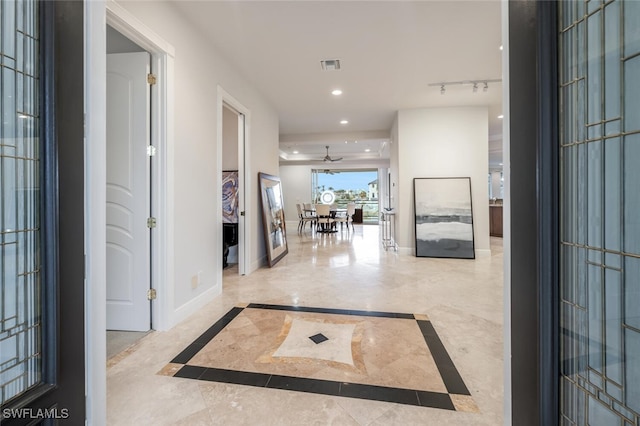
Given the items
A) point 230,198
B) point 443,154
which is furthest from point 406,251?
point 230,198

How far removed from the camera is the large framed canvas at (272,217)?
4.46 meters

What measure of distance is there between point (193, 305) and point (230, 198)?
93.1 inches

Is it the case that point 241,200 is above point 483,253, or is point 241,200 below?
above

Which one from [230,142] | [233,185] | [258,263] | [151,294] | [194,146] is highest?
[230,142]

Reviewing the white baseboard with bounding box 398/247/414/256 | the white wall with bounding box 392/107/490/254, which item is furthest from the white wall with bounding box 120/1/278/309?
the white baseboard with bounding box 398/247/414/256

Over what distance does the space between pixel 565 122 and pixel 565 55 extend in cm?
17

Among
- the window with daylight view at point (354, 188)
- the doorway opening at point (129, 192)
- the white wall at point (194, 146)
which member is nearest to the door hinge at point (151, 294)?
the doorway opening at point (129, 192)

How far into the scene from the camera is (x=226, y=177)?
482 cm

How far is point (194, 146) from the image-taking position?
9.14ft

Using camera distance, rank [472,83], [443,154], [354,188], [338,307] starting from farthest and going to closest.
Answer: [354,188], [443,154], [472,83], [338,307]

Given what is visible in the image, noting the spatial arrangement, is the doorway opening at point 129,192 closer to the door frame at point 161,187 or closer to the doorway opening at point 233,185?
the door frame at point 161,187

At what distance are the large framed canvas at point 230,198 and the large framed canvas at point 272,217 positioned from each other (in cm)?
57

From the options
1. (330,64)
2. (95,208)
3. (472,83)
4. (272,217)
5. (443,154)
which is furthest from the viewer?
(443,154)

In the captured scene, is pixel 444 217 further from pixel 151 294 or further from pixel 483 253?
pixel 151 294
